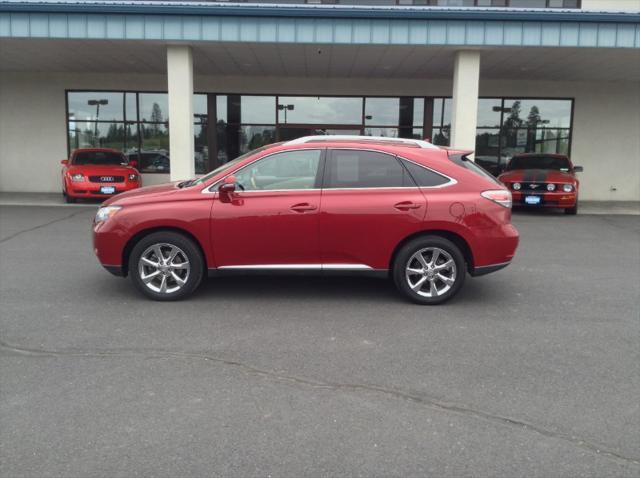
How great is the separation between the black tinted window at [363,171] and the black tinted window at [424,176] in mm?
69

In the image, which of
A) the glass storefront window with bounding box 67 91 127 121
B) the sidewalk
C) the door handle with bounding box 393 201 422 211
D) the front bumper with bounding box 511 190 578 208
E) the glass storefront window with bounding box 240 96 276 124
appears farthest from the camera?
the glass storefront window with bounding box 240 96 276 124

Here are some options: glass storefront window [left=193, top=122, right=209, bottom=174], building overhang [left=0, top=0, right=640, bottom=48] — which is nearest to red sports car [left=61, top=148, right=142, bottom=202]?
glass storefront window [left=193, top=122, right=209, bottom=174]

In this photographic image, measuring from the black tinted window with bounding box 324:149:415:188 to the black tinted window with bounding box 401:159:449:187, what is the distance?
0.07m

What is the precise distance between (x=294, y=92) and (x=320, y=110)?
3.31 ft

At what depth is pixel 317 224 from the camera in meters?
5.83

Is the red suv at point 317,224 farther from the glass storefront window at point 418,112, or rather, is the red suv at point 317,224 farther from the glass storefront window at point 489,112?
the glass storefront window at point 489,112

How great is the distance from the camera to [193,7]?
11961 mm

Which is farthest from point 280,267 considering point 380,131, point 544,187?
point 380,131

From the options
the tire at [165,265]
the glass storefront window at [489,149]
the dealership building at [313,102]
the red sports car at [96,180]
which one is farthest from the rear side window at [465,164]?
the glass storefront window at [489,149]

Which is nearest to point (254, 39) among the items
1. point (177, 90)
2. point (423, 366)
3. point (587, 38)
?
point (177, 90)

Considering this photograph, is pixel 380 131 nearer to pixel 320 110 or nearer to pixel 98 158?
pixel 320 110

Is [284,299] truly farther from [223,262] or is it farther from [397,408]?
[397,408]

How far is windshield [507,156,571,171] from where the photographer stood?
49.5ft

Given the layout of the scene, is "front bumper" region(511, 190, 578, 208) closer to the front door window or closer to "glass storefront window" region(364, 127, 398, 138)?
"glass storefront window" region(364, 127, 398, 138)
